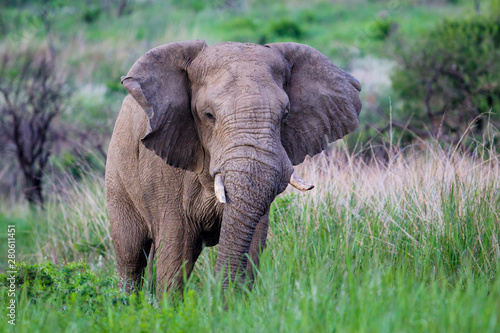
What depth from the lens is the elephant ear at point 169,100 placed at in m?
4.59

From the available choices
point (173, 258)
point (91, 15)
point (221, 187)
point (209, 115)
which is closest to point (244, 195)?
point (221, 187)

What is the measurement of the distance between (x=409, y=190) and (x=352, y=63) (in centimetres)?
1691

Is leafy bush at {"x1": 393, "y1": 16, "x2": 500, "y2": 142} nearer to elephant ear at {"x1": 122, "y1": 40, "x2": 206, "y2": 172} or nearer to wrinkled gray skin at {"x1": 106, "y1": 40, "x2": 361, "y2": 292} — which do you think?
wrinkled gray skin at {"x1": 106, "y1": 40, "x2": 361, "y2": 292}

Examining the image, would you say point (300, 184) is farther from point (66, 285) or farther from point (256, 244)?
point (66, 285)

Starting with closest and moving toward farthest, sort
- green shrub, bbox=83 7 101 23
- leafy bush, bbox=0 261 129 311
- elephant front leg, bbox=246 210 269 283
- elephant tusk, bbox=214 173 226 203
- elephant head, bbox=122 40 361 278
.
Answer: elephant tusk, bbox=214 173 226 203 < elephant head, bbox=122 40 361 278 < leafy bush, bbox=0 261 129 311 < elephant front leg, bbox=246 210 269 283 < green shrub, bbox=83 7 101 23

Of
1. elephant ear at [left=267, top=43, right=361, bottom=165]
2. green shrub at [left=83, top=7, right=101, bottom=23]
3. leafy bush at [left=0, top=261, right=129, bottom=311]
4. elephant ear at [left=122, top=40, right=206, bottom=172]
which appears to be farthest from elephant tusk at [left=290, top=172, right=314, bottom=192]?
green shrub at [left=83, top=7, right=101, bottom=23]

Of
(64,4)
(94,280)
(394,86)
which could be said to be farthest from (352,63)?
(94,280)

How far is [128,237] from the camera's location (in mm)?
5758

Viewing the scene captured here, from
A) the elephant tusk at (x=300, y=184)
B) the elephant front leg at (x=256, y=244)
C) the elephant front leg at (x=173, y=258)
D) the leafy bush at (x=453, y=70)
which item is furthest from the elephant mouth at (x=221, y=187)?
the leafy bush at (x=453, y=70)

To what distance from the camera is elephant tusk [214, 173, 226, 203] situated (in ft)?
13.3

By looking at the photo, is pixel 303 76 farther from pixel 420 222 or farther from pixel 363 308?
pixel 363 308

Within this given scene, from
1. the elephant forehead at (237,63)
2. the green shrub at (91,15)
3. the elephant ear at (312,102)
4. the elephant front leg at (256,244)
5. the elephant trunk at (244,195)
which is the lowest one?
the green shrub at (91,15)

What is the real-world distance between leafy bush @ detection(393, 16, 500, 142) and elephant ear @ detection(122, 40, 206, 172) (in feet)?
28.0

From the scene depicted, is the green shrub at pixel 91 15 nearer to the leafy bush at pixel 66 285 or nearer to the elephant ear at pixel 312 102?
the leafy bush at pixel 66 285
